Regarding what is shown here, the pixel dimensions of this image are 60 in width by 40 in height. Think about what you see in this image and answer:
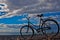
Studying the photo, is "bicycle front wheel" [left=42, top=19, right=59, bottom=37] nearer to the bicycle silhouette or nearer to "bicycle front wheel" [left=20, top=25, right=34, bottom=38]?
the bicycle silhouette

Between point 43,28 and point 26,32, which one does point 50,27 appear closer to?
point 43,28

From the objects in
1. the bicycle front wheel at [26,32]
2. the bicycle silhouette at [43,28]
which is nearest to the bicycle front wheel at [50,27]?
the bicycle silhouette at [43,28]

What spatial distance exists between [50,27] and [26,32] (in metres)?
1.05

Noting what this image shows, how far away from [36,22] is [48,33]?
71 cm

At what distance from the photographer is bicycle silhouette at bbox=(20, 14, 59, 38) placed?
900 centimetres

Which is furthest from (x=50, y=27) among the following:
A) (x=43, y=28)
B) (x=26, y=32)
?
(x=26, y=32)

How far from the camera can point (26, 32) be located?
9.34 m

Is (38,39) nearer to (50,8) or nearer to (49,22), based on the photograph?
(49,22)

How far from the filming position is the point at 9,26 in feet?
31.4

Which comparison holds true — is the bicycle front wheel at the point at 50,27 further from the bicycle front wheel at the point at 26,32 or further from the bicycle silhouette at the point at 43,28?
the bicycle front wheel at the point at 26,32

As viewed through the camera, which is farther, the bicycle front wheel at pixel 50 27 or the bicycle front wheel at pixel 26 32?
the bicycle front wheel at pixel 26 32

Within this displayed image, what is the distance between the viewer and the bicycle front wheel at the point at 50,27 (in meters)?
8.95

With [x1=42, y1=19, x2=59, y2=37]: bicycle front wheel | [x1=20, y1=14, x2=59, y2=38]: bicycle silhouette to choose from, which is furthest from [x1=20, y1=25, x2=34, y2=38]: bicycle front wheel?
[x1=42, y1=19, x2=59, y2=37]: bicycle front wheel

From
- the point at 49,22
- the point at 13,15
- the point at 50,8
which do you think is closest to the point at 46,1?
the point at 50,8
